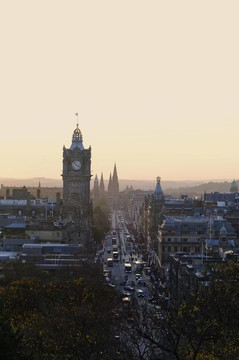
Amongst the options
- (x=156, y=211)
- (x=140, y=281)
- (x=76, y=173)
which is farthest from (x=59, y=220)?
(x=156, y=211)

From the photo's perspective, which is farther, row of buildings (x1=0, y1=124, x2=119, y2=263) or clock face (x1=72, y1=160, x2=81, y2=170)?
clock face (x1=72, y1=160, x2=81, y2=170)

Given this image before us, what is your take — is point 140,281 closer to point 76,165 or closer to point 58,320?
point 76,165

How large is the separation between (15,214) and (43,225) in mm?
25782

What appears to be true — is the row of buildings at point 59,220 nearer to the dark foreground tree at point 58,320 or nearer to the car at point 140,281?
the car at point 140,281

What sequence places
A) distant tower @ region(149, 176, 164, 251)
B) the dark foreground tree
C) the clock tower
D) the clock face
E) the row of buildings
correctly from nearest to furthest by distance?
the dark foreground tree, the row of buildings, the clock tower, the clock face, distant tower @ region(149, 176, 164, 251)

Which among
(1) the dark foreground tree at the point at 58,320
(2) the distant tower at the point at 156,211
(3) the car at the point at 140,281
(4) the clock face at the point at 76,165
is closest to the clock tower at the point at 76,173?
(4) the clock face at the point at 76,165

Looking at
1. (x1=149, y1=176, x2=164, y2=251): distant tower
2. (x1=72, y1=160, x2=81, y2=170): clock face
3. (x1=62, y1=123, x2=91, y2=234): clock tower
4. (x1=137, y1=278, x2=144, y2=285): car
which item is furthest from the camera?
(x1=149, y1=176, x2=164, y2=251): distant tower

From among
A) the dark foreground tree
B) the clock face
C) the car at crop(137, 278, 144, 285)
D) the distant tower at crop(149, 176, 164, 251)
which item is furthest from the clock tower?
the dark foreground tree

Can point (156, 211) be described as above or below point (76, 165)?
below

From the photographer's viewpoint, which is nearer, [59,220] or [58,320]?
[58,320]

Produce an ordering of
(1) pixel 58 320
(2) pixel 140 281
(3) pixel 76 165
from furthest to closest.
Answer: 1. (3) pixel 76 165
2. (2) pixel 140 281
3. (1) pixel 58 320

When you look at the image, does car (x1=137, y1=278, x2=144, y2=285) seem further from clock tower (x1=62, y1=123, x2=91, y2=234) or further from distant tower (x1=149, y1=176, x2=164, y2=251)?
clock tower (x1=62, y1=123, x2=91, y2=234)

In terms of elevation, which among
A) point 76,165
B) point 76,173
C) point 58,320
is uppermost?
point 76,165

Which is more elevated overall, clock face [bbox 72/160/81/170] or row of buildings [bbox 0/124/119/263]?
clock face [bbox 72/160/81/170]
